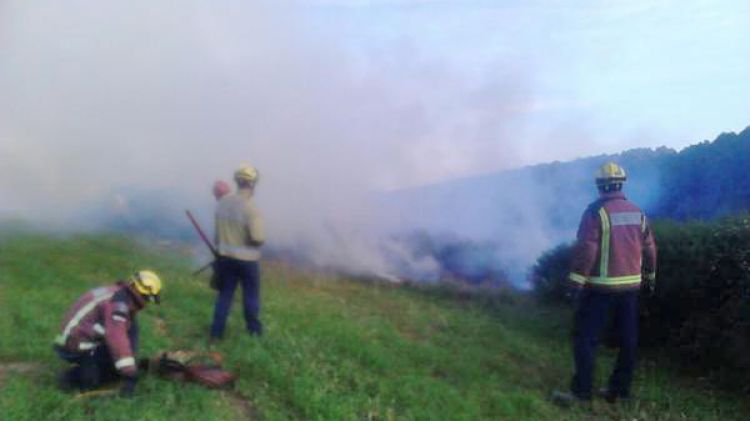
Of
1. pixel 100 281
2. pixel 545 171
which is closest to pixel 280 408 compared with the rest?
pixel 100 281

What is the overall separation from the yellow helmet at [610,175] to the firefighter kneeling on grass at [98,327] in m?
4.38

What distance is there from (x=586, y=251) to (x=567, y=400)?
1526 millimetres

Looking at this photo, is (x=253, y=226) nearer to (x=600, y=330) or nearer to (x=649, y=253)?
(x=600, y=330)

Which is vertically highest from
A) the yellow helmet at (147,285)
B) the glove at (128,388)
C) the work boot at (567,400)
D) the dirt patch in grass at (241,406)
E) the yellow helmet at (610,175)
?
the yellow helmet at (610,175)

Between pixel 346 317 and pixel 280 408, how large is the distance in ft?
11.5

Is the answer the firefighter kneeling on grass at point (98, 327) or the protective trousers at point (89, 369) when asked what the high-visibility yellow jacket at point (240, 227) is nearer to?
the firefighter kneeling on grass at point (98, 327)

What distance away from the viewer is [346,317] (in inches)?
411

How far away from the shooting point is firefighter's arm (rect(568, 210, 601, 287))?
7457 mm

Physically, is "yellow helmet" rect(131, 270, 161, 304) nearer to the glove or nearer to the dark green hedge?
the glove

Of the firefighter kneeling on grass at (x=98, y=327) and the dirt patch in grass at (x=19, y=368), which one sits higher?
the firefighter kneeling on grass at (x=98, y=327)

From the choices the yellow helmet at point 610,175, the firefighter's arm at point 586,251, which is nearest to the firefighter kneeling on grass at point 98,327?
the firefighter's arm at point 586,251

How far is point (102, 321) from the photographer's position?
6.97 metres

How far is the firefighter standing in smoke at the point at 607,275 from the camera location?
7.53 metres

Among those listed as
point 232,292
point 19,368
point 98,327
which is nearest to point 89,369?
point 98,327
